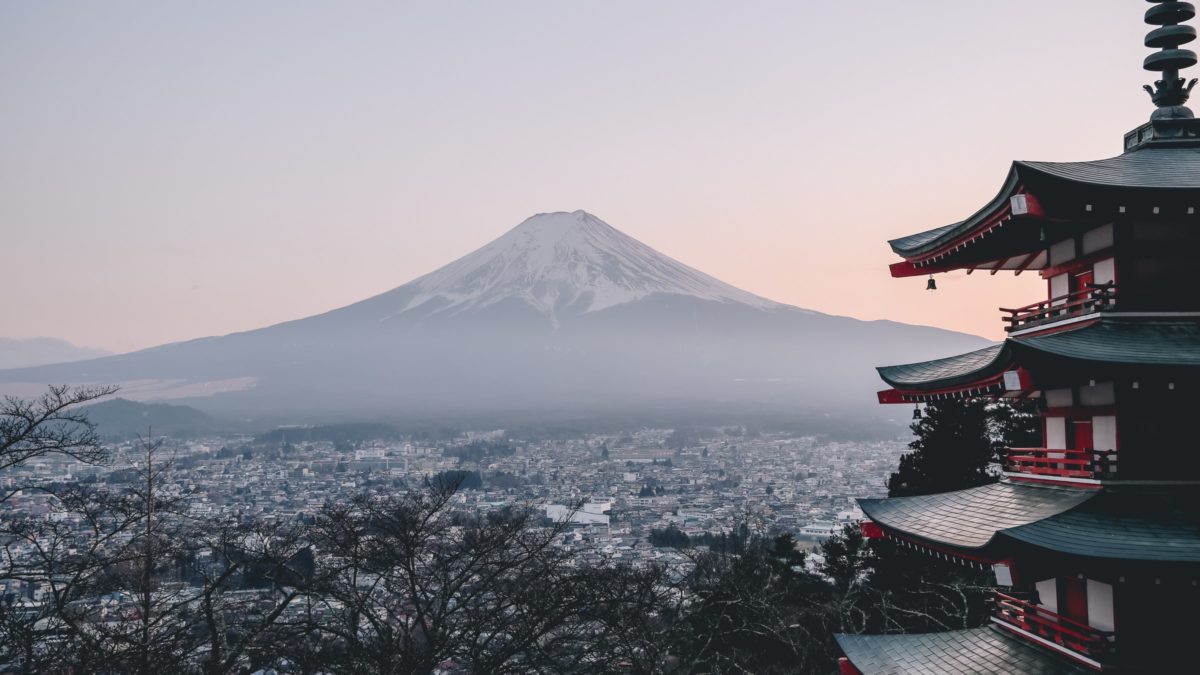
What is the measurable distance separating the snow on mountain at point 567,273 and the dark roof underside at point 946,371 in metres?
147

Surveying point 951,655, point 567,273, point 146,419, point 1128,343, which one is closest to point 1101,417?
point 1128,343

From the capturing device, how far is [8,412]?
10609 millimetres

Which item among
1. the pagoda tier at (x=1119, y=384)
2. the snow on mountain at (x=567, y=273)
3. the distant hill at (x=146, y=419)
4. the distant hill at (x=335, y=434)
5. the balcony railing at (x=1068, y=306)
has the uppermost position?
the snow on mountain at (x=567, y=273)

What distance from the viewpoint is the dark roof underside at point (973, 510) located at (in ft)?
27.6

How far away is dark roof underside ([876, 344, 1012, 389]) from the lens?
8695 millimetres

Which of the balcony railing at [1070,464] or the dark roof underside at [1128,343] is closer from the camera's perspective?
the dark roof underside at [1128,343]

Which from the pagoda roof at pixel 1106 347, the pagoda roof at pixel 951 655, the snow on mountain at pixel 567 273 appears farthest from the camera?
the snow on mountain at pixel 567 273

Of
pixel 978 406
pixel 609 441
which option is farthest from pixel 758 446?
pixel 978 406

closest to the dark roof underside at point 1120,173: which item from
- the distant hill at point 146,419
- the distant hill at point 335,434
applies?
the distant hill at point 335,434

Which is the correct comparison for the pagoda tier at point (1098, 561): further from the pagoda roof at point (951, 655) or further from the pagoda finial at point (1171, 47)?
the pagoda finial at point (1171, 47)

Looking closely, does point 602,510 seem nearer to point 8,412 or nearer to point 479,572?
point 479,572

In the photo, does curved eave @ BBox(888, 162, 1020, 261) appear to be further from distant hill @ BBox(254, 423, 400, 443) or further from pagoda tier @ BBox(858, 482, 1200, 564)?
distant hill @ BBox(254, 423, 400, 443)

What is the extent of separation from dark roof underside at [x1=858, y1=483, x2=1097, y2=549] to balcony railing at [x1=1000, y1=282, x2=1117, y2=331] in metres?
1.51

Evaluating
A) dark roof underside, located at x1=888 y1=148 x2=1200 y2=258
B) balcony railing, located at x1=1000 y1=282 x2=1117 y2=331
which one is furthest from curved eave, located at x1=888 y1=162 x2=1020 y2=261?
balcony railing, located at x1=1000 y1=282 x2=1117 y2=331
